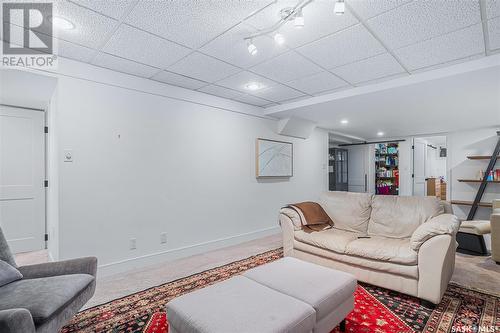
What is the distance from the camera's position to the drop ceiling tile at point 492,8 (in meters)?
1.74

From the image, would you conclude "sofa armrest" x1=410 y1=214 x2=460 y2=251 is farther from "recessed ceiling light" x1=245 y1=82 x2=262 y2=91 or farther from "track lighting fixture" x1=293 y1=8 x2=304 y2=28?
"recessed ceiling light" x1=245 y1=82 x2=262 y2=91

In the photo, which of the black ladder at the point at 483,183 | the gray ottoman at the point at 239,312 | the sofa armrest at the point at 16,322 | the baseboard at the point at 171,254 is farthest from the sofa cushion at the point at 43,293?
the black ladder at the point at 483,183

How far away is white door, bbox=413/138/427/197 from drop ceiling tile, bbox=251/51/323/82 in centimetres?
608

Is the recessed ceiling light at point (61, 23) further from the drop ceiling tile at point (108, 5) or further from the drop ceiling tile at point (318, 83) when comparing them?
the drop ceiling tile at point (318, 83)

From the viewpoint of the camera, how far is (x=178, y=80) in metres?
3.30

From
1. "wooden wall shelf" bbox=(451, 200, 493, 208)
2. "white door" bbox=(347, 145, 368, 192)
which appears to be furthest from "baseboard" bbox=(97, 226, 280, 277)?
"white door" bbox=(347, 145, 368, 192)

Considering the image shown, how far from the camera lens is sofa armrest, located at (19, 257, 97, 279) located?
1873mm

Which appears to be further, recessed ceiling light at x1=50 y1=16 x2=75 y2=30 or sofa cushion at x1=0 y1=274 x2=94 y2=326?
recessed ceiling light at x1=50 y1=16 x2=75 y2=30

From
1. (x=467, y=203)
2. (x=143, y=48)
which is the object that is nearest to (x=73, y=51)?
(x=143, y=48)

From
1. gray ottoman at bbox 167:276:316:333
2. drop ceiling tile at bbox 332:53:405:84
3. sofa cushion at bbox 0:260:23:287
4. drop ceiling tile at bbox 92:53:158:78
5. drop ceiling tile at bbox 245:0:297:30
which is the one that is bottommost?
gray ottoman at bbox 167:276:316:333

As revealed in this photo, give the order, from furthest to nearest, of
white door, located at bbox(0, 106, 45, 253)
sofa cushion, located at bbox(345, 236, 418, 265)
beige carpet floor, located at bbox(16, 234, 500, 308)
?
white door, located at bbox(0, 106, 45, 253), beige carpet floor, located at bbox(16, 234, 500, 308), sofa cushion, located at bbox(345, 236, 418, 265)

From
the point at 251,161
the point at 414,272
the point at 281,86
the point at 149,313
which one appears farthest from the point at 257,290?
the point at 251,161

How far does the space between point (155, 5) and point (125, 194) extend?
6.95ft

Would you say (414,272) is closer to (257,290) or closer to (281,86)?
(257,290)
